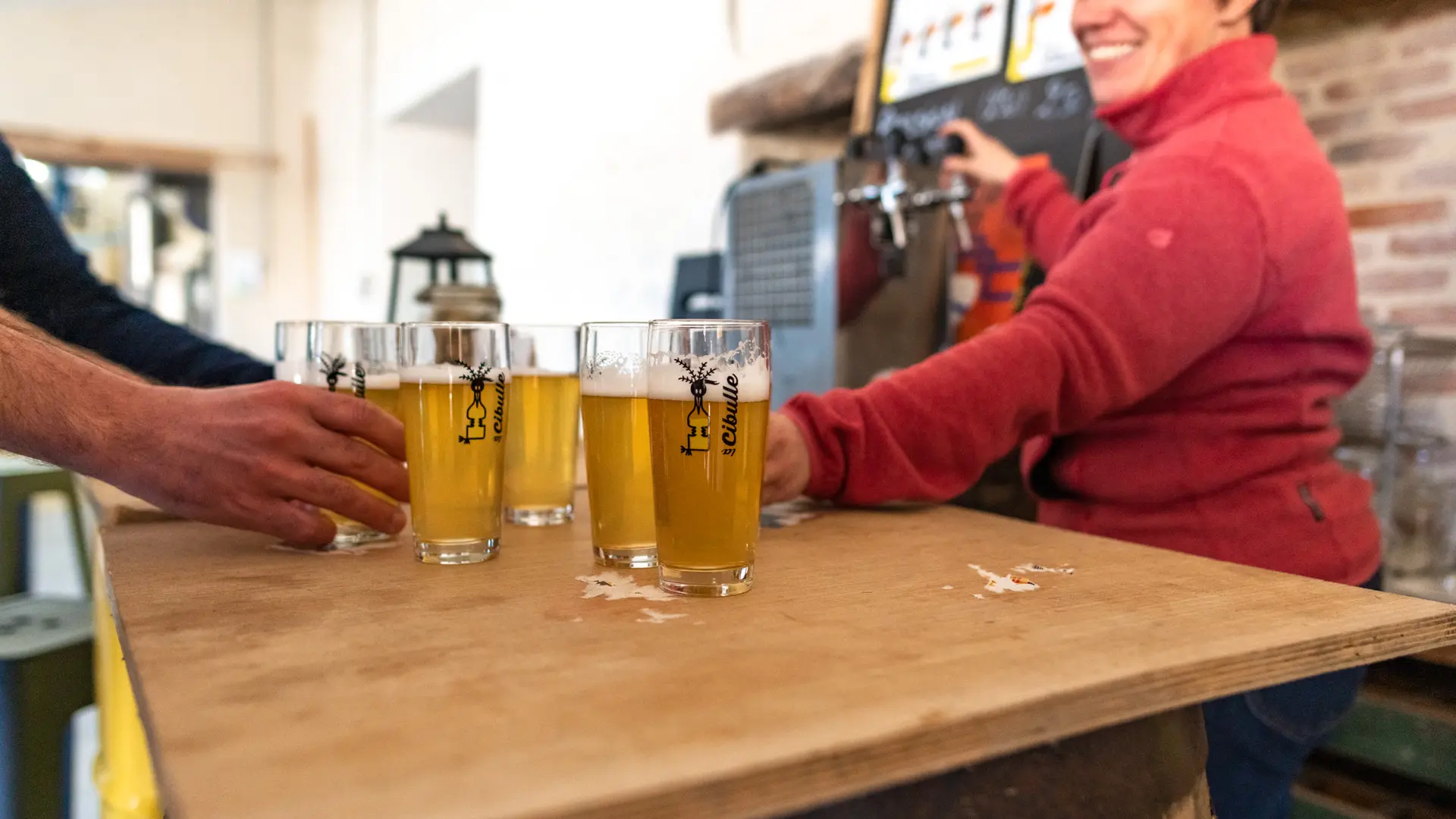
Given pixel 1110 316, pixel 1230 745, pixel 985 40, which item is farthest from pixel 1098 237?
pixel 985 40

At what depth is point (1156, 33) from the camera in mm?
1296

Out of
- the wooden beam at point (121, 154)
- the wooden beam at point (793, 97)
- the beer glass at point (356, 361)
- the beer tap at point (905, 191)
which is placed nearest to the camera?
the beer glass at point (356, 361)

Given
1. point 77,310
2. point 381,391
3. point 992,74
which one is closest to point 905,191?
point 992,74

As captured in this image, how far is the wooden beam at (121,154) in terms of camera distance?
20.4ft

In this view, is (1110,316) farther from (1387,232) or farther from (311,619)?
(1387,232)

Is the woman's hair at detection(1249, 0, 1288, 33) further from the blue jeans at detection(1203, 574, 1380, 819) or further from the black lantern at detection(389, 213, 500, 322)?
the black lantern at detection(389, 213, 500, 322)

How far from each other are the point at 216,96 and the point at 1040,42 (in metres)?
6.68

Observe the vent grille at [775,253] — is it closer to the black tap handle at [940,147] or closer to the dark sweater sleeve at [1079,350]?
the black tap handle at [940,147]

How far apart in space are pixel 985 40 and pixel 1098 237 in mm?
1273

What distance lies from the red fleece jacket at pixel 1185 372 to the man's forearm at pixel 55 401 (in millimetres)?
646

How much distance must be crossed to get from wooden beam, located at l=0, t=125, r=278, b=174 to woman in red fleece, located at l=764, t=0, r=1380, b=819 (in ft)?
22.8

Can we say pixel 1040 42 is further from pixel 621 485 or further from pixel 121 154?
pixel 121 154

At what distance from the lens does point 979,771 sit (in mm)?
600

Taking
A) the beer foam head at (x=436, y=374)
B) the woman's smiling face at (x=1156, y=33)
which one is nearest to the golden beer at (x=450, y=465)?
the beer foam head at (x=436, y=374)
